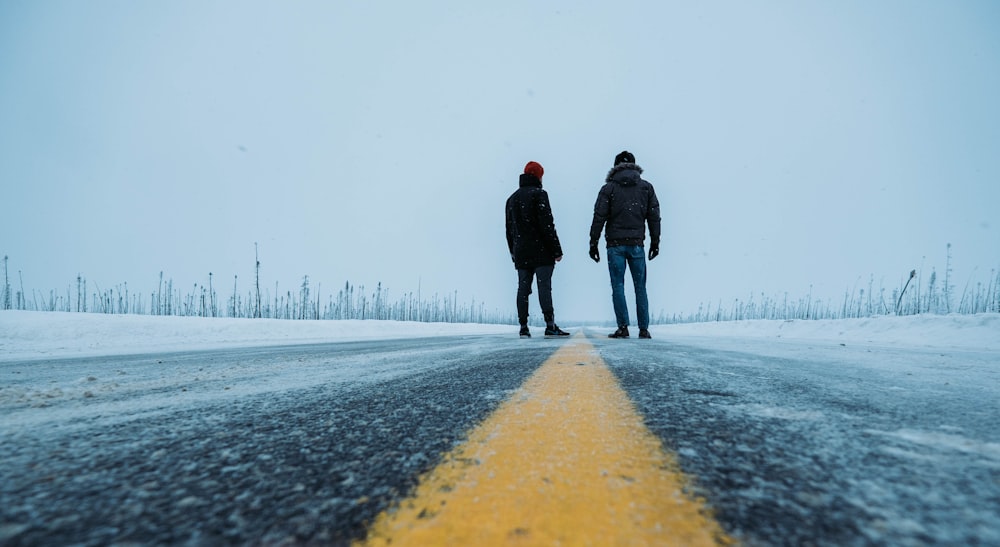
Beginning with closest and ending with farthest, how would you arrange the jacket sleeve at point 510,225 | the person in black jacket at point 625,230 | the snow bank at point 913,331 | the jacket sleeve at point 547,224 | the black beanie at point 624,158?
the snow bank at point 913,331 → the person in black jacket at point 625,230 → the black beanie at point 624,158 → the jacket sleeve at point 547,224 → the jacket sleeve at point 510,225

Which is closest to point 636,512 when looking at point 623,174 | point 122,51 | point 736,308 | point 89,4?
point 623,174

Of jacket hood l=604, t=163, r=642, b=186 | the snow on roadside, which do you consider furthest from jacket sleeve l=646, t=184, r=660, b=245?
the snow on roadside

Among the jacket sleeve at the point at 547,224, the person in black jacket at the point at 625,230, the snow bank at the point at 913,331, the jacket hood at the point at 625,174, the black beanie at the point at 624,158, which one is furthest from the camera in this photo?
the jacket sleeve at the point at 547,224

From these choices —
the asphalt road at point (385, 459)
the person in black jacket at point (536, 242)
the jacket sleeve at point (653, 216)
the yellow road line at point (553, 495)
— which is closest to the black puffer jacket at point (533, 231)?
the person in black jacket at point (536, 242)

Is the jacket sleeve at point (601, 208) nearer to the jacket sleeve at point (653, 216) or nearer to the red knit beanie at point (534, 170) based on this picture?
the jacket sleeve at point (653, 216)

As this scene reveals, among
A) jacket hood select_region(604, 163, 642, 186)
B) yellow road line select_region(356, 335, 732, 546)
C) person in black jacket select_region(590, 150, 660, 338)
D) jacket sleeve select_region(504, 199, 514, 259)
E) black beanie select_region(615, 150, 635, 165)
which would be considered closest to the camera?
yellow road line select_region(356, 335, 732, 546)

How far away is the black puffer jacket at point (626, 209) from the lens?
547cm

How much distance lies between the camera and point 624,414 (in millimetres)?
908

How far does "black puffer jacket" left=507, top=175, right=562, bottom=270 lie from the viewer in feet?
19.7

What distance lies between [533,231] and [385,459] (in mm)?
5596

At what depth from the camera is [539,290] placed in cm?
618

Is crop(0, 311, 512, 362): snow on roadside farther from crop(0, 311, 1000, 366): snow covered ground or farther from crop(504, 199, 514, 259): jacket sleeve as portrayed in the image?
crop(504, 199, 514, 259): jacket sleeve

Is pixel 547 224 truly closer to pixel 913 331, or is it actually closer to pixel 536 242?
pixel 536 242

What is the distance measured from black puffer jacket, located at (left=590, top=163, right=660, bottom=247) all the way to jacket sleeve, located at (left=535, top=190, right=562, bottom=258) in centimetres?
55
